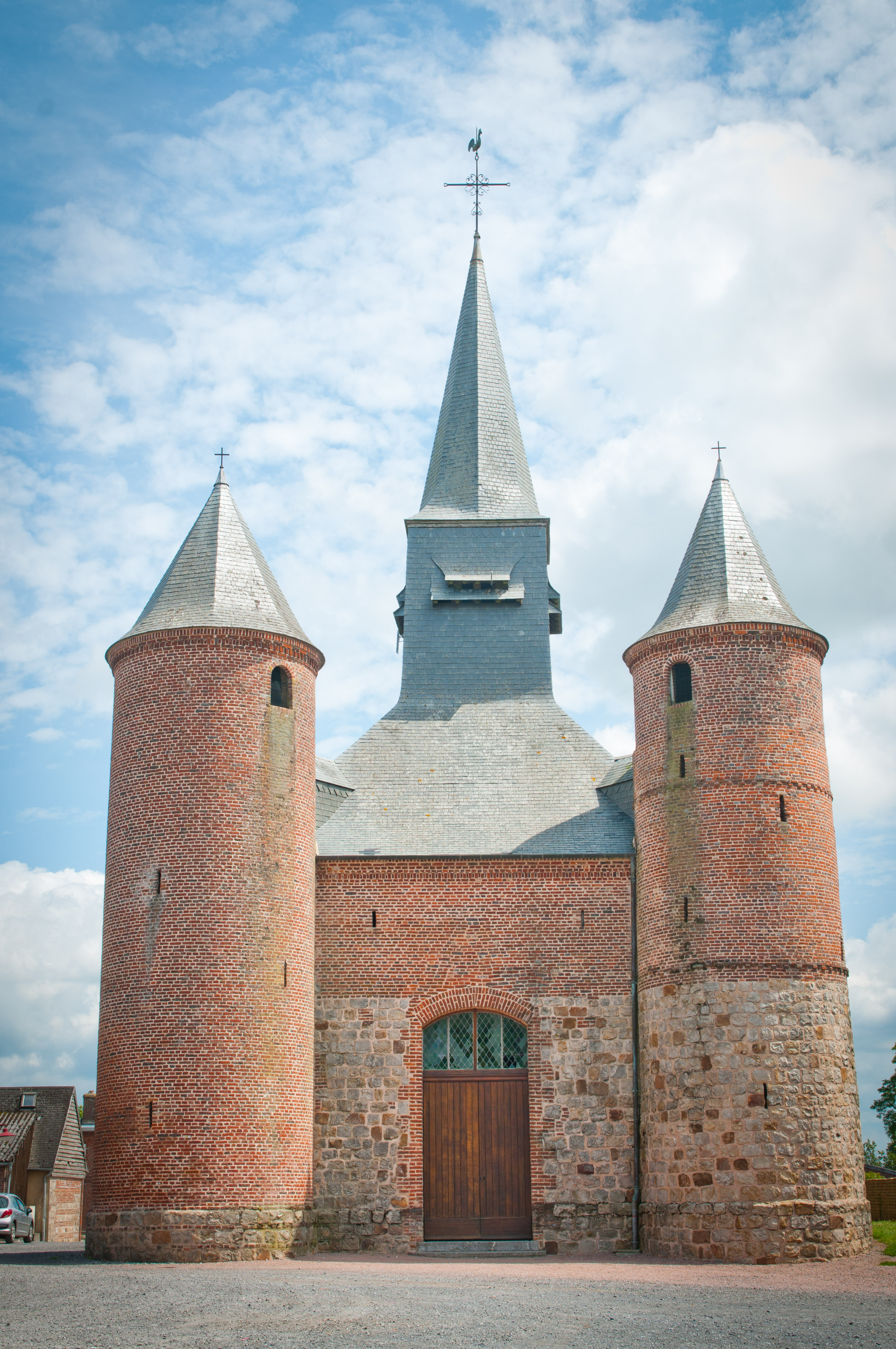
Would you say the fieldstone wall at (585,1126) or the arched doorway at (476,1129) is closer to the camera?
the fieldstone wall at (585,1126)

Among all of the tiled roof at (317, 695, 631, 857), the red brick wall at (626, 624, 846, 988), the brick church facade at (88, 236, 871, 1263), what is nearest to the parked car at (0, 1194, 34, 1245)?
the brick church facade at (88, 236, 871, 1263)

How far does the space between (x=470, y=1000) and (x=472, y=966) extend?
1.87 ft

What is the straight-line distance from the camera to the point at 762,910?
69.9 feet

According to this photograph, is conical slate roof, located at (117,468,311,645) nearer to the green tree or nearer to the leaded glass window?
the leaded glass window

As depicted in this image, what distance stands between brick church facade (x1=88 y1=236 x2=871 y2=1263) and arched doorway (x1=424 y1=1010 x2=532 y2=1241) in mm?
50

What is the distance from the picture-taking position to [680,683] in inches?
926

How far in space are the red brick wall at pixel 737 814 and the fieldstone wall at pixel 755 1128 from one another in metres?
0.62

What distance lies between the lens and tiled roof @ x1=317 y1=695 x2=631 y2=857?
23.8 metres

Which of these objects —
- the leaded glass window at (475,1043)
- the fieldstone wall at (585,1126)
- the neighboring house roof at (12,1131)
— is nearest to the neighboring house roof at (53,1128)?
the neighboring house roof at (12,1131)

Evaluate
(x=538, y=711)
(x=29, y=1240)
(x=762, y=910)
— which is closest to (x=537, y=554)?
(x=538, y=711)

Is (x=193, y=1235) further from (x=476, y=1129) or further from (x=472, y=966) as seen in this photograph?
(x=472, y=966)

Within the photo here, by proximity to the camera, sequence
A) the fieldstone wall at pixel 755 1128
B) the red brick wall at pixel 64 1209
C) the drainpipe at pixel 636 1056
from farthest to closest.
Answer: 1. the red brick wall at pixel 64 1209
2. the drainpipe at pixel 636 1056
3. the fieldstone wall at pixel 755 1128

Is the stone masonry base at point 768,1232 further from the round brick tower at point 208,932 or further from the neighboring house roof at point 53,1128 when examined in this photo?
the neighboring house roof at point 53,1128

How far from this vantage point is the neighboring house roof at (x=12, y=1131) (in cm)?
4166
